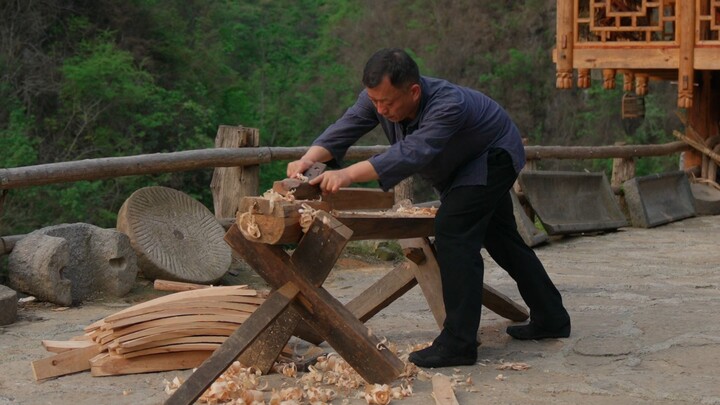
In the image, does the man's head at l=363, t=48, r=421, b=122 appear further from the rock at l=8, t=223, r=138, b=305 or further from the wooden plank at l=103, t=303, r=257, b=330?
the rock at l=8, t=223, r=138, b=305

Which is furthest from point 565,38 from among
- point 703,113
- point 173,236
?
point 173,236

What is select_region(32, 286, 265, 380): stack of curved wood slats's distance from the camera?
4.75 m

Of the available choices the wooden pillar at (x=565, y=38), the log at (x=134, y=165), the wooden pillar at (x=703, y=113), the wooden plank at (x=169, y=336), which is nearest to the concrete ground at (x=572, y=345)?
the wooden plank at (x=169, y=336)

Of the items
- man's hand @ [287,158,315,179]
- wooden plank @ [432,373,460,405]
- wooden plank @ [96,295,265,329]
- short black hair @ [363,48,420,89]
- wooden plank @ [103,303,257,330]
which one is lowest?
wooden plank @ [432,373,460,405]

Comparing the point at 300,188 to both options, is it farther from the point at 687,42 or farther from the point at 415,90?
the point at 687,42

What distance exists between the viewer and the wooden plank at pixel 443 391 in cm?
419

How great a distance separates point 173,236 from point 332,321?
3.37 metres

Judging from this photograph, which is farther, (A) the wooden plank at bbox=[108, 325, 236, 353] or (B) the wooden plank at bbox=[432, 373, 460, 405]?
(A) the wooden plank at bbox=[108, 325, 236, 353]

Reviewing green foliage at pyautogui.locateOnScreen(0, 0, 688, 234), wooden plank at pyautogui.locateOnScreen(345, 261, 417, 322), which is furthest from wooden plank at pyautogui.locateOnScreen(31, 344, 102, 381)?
green foliage at pyautogui.locateOnScreen(0, 0, 688, 234)

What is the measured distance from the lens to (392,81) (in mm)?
4488

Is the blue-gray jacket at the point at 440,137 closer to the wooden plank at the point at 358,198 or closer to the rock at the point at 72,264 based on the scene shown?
the wooden plank at the point at 358,198

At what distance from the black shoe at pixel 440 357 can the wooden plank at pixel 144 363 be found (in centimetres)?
96

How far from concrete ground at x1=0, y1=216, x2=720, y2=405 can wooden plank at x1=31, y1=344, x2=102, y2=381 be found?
0.05 m

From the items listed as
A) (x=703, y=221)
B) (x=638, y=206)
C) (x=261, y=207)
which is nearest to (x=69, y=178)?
(x=261, y=207)
